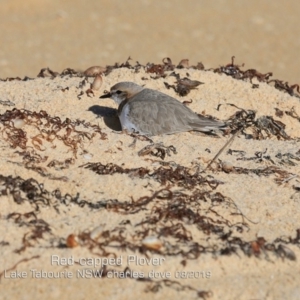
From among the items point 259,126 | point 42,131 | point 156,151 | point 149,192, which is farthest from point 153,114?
point 149,192

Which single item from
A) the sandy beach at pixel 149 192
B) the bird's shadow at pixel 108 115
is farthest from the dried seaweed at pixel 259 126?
the bird's shadow at pixel 108 115

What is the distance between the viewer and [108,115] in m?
6.30

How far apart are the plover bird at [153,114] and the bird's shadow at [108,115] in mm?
109

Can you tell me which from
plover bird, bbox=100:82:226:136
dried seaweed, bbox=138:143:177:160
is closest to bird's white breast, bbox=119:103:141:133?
plover bird, bbox=100:82:226:136

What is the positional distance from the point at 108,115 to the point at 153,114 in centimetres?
50

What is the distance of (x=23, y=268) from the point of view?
372 centimetres

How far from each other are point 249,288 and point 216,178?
1172 mm

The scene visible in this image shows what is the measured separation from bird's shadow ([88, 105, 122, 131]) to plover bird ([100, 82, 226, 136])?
0.11 m

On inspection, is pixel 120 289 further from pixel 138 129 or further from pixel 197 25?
pixel 197 25

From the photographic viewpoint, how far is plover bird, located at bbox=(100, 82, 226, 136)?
19.0ft

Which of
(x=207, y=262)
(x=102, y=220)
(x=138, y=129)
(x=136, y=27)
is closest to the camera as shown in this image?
(x=207, y=262)

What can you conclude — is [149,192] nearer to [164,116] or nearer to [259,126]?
[164,116]

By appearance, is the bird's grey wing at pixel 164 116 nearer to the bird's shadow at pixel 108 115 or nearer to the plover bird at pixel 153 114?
the plover bird at pixel 153 114

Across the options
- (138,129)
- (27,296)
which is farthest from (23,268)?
(138,129)
